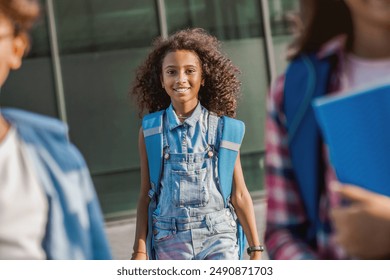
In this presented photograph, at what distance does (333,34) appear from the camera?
53.6 inches

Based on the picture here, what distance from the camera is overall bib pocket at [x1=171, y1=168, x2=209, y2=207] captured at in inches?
78.3

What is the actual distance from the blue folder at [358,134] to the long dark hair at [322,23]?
15 centimetres

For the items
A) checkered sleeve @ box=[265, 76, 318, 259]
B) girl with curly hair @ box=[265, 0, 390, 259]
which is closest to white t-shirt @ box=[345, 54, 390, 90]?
girl with curly hair @ box=[265, 0, 390, 259]

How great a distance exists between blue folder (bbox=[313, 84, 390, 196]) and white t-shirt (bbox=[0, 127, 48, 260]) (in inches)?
22.6

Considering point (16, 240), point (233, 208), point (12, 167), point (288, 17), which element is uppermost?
point (288, 17)

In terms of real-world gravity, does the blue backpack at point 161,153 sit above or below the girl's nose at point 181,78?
below

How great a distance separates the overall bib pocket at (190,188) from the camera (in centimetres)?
199

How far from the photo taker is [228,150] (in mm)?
2023

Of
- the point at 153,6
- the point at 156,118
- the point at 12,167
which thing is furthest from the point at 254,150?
the point at 12,167

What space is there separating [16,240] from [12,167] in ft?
0.47

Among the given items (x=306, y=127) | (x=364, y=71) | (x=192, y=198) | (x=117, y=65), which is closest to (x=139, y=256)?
(x=192, y=198)

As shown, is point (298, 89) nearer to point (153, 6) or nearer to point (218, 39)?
point (218, 39)

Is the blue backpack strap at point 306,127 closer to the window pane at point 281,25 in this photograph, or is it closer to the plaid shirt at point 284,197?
the plaid shirt at point 284,197

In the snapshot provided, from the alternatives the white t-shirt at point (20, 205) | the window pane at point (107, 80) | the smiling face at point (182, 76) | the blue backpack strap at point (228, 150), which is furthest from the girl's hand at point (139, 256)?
the white t-shirt at point (20, 205)
